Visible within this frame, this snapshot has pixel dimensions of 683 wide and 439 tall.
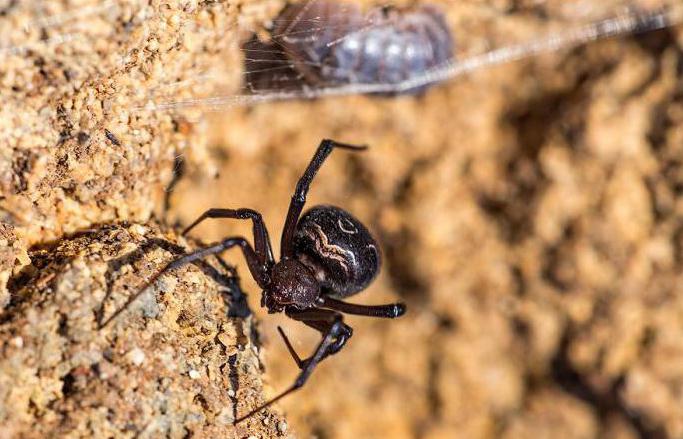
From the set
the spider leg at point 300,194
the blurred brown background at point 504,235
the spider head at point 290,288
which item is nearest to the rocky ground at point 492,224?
the blurred brown background at point 504,235

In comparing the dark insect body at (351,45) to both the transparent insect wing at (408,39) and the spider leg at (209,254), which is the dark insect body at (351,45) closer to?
the transparent insect wing at (408,39)

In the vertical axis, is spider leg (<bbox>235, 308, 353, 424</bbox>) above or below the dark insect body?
below

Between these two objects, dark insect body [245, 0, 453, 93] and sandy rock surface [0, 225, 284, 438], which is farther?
dark insect body [245, 0, 453, 93]

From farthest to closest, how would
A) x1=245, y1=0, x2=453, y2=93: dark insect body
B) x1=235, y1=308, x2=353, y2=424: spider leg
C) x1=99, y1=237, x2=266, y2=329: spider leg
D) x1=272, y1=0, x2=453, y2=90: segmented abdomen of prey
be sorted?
x1=272, y1=0, x2=453, y2=90: segmented abdomen of prey < x1=245, y1=0, x2=453, y2=93: dark insect body < x1=235, y1=308, x2=353, y2=424: spider leg < x1=99, y1=237, x2=266, y2=329: spider leg

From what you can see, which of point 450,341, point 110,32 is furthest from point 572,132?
point 110,32

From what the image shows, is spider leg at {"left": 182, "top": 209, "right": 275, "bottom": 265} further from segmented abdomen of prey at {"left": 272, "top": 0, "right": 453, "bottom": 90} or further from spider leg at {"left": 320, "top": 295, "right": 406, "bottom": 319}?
segmented abdomen of prey at {"left": 272, "top": 0, "right": 453, "bottom": 90}

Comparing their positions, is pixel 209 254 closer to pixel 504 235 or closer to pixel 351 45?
pixel 351 45

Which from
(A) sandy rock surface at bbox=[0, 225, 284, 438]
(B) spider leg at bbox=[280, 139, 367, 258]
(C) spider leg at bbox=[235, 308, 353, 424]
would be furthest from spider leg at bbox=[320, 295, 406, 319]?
(A) sandy rock surface at bbox=[0, 225, 284, 438]
